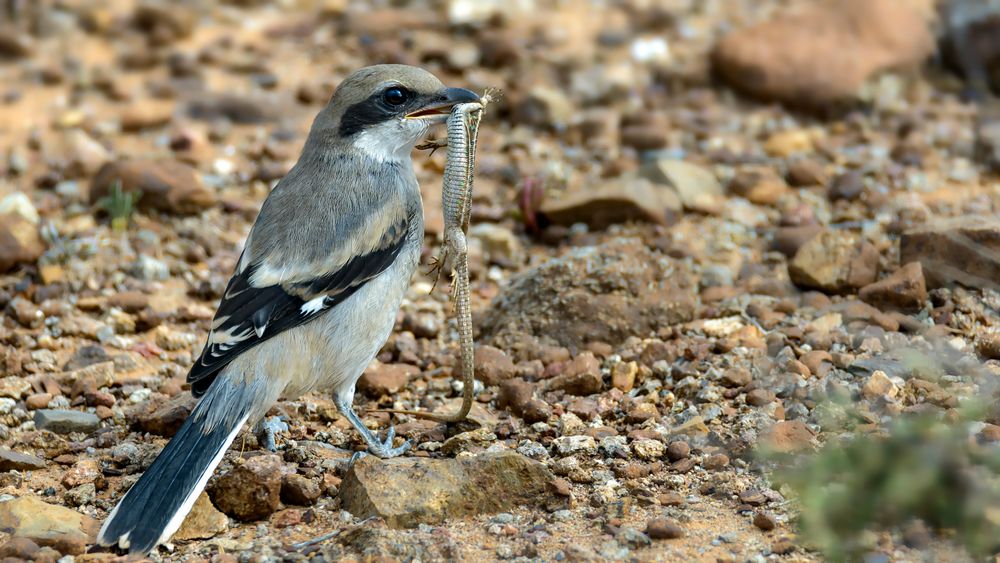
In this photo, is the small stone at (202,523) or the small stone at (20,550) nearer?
the small stone at (20,550)

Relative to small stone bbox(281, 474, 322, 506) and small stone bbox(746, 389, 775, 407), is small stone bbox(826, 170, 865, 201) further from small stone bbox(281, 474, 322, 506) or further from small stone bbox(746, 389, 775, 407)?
small stone bbox(281, 474, 322, 506)

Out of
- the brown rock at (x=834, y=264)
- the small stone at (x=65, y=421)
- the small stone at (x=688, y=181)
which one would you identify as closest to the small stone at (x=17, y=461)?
the small stone at (x=65, y=421)

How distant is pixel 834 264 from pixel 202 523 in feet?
10.3

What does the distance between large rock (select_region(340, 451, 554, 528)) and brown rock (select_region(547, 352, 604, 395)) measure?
2.85 ft

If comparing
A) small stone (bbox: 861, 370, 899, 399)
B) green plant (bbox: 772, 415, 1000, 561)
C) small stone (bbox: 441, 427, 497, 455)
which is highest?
green plant (bbox: 772, 415, 1000, 561)

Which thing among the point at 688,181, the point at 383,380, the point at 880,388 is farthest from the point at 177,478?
the point at 688,181

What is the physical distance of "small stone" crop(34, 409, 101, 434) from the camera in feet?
14.7

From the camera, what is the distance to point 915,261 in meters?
5.04

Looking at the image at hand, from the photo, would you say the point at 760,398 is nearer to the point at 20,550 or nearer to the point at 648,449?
the point at 648,449

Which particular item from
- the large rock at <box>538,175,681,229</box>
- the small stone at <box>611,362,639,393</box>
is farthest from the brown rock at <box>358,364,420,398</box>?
the large rock at <box>538,175,681,229</box>

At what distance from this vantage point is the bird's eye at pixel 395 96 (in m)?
4.61

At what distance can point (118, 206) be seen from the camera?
6082 mm

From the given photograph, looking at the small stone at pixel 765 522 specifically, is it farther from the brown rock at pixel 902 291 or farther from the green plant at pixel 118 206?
the green plant at pixel 118 206

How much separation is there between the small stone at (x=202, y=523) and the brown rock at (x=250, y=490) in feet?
0.16
